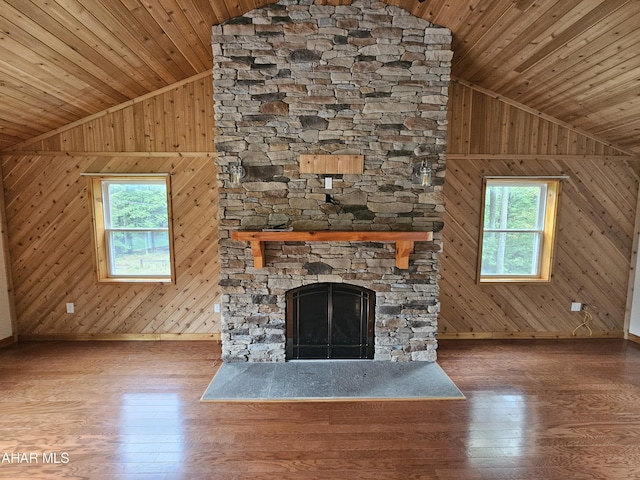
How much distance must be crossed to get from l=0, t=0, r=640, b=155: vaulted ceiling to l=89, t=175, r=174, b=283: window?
0.94m

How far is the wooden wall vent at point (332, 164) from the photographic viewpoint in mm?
3264

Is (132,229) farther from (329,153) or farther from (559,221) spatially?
(559,221)

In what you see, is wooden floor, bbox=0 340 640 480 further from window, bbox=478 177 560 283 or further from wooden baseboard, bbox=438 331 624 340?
window, bbox=478 177 560 283

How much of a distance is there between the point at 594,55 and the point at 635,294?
123 inches

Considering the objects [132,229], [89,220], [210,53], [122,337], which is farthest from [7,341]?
[210,53]

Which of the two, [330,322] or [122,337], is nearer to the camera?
[330,322]

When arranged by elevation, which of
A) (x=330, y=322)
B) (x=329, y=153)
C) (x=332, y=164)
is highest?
(x=329, y=153)


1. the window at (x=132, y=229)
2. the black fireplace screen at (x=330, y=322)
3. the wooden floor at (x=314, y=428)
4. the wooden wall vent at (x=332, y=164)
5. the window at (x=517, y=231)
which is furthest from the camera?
the window at (x=517, y=231)

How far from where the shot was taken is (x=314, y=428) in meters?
2.46

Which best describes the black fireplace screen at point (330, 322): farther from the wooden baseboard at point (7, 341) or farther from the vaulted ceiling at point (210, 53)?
the wooden baseboard at point (7, 341)

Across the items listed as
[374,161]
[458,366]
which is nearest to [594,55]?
[374,161]

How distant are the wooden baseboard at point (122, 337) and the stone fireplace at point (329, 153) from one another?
2.85ft

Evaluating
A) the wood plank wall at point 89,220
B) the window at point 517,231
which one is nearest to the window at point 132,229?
the wood plank wall at point 89,220

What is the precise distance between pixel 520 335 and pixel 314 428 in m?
3.20
